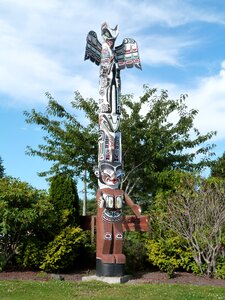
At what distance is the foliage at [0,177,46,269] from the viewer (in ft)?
38.2

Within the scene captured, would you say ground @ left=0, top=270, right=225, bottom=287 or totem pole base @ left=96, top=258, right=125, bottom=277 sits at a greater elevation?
totem pole base @ left=96, top=258, right=125, bottom=277

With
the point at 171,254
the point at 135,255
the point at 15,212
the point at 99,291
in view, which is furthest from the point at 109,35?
the point at 99,291

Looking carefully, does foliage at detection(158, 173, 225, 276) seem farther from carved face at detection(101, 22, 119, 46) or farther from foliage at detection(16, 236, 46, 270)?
carved face at detection(101, 22, 119, 46)

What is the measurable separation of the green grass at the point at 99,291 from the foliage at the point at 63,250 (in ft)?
6.62

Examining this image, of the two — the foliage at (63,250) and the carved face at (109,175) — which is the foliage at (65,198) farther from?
the carved face at (109,175)

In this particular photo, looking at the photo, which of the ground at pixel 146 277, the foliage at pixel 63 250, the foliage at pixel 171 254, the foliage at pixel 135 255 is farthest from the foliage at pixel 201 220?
the foliage at pixel 63 250

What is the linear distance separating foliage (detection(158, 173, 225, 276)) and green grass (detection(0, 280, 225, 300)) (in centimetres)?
195

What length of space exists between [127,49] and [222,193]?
529 centimetres

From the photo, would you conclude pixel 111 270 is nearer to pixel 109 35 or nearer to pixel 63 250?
pixel 63 250

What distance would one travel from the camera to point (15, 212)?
11766 millimetres

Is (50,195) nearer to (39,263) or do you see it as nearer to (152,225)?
(39,263)

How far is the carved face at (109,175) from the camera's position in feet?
38.4

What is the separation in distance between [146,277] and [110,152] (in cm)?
343

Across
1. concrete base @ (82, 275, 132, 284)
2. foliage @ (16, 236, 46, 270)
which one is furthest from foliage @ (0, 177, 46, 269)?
concrete base @ (82, 275, 132, 284)
